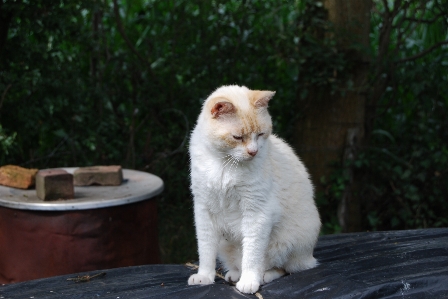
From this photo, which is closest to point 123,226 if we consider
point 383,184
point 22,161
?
point 22,161

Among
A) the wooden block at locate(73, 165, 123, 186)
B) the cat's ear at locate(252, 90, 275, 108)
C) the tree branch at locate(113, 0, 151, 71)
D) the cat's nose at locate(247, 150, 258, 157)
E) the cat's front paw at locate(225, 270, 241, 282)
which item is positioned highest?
the tree branch at locate(113, 0, 151, 71)

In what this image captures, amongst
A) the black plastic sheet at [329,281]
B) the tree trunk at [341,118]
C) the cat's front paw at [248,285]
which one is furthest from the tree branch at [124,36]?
the cat's front paw at [248,285]

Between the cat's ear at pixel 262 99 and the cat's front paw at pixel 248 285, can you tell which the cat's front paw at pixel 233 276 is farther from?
the cat's ear at pixel 262 99

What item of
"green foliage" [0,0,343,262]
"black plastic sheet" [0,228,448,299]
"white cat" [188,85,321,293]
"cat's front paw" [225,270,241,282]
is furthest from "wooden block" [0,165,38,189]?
"cat's front paw" [225,270,241,282]

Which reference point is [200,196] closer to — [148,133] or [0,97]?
[0,97]

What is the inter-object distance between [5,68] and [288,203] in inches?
90.6

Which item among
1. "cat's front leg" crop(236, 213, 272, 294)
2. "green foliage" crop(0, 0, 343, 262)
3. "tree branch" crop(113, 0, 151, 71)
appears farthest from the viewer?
"tree branch" crop(113, 0, 151, 71)

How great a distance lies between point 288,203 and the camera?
242 cm

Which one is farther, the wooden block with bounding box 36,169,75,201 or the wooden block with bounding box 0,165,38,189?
the wooden block with bounding box 0,165,38,189

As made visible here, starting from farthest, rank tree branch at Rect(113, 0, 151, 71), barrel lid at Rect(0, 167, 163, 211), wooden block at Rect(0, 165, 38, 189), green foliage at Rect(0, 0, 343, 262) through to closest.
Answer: tree branch at Rect(113, 0, 151, 71) < green foliage at Rect(0, 0, 343, 262) < wooden block at Rect(0, 165, 38, 189) < barrel lid at Rect(0, 167, 163, 211)

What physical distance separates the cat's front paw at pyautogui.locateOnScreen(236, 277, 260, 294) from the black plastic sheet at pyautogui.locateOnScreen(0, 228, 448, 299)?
0.08 feet

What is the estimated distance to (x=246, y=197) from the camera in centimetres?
226

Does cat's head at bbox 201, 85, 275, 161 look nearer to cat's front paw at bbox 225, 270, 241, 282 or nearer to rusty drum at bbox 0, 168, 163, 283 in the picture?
cat's front paw at bbox 225, 270, 241, 282

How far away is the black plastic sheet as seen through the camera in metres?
2.16
